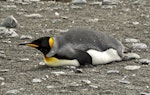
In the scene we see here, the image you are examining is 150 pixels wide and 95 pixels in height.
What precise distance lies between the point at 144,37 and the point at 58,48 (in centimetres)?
205

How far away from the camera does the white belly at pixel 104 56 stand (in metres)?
5.51

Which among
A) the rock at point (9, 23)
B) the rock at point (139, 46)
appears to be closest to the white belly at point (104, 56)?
the rock at point (139, 46)

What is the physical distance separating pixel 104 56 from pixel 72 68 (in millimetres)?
403

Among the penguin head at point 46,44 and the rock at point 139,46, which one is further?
the rock at point 139,46

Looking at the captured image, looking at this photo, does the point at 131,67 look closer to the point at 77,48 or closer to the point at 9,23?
the point at 77,48

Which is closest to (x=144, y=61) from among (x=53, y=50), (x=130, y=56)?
(x=130, y=56)

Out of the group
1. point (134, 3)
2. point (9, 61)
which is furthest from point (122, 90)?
point (134, 3)

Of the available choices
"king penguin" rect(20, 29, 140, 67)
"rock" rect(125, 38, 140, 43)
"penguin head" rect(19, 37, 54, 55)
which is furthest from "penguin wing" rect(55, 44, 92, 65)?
"rock" rect(125, 38, 140, 43)

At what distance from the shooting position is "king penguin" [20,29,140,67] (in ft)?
17.6

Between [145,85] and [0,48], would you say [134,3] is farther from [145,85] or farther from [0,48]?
[145,85]

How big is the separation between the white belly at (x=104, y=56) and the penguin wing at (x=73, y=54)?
0.19 ft

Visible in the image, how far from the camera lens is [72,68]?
5387 millimetres

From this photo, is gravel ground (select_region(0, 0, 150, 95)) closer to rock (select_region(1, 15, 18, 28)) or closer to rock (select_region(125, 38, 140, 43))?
rock (select_region(125, 38, 140, 43))

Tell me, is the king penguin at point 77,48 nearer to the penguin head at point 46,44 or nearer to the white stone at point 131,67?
the penguin head at point 46,44
